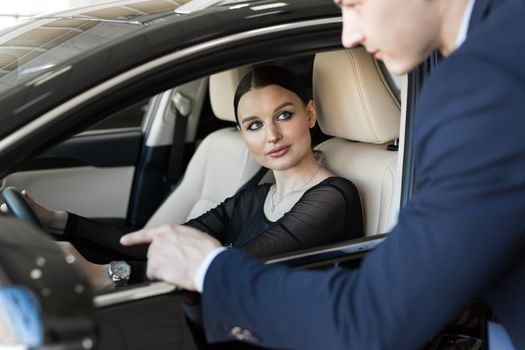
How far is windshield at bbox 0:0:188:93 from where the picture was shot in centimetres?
186

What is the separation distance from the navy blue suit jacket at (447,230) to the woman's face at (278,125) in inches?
40.2

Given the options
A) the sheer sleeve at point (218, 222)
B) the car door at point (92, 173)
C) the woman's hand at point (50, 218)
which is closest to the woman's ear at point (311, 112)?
the sheer sleeve at point (218, 222)

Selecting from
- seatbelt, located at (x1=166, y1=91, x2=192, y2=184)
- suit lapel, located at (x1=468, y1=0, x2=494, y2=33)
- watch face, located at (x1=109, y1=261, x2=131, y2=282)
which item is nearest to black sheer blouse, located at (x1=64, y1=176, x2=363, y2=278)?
watch face, located at (x1=109, y1=261, x2=131, y2=282)

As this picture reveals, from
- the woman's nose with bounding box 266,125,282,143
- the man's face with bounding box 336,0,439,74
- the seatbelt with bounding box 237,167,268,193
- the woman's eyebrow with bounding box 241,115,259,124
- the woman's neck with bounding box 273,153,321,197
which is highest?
the man's face with bounding box 336,0,439,74

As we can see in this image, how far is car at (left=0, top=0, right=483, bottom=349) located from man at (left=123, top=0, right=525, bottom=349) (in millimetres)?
314

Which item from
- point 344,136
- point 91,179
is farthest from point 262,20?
point 91,179

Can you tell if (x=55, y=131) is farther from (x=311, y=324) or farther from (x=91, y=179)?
(x=91, y=179)

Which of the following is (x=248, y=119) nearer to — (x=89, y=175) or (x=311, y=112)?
(x=311, y=112)

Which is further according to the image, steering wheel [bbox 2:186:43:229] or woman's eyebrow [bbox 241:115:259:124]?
woman's eyebrow [bbox 241:115:259:124]

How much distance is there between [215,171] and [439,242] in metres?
1.95

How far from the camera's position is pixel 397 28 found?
4.41 ft

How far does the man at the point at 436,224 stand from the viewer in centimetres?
122

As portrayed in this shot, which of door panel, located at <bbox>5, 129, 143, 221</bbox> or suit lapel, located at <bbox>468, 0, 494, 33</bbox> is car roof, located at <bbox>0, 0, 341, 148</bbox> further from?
door panel, located at <bbox>5, 129, 143, 221</bbox>

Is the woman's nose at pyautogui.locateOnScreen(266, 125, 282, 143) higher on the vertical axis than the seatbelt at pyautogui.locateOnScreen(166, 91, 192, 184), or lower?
higher
